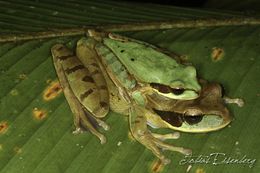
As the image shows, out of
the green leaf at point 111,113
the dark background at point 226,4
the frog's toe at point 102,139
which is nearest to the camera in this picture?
the green leaf at point 111,113

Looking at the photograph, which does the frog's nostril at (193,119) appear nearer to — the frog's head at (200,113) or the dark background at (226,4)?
the frog's head at (200,113)

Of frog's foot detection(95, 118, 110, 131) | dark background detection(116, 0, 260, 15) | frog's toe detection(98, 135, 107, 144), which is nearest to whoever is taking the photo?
frog's toe detection(98, 135, 107, 144)

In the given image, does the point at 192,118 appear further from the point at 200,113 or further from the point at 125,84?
the point at 125,84

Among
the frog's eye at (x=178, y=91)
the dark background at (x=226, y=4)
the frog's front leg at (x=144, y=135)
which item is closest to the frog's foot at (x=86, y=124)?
the frog's front leg at (x=144, y=135)

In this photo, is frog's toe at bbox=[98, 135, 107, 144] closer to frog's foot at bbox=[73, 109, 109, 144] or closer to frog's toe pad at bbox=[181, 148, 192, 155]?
frog's foot at bbox=[73, 109, 109, 144]

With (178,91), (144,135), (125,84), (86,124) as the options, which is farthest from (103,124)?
(178,91)

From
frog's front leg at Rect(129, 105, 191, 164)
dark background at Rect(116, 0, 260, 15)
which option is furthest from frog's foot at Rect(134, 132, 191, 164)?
dark background at Rect(116, 0, 260, 15)

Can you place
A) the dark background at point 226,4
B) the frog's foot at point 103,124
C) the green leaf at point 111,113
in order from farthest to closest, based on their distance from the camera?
1. the dark background at point 226,4
2. the frog's foot at point 103,124
3. the green leaf at point 111,113
